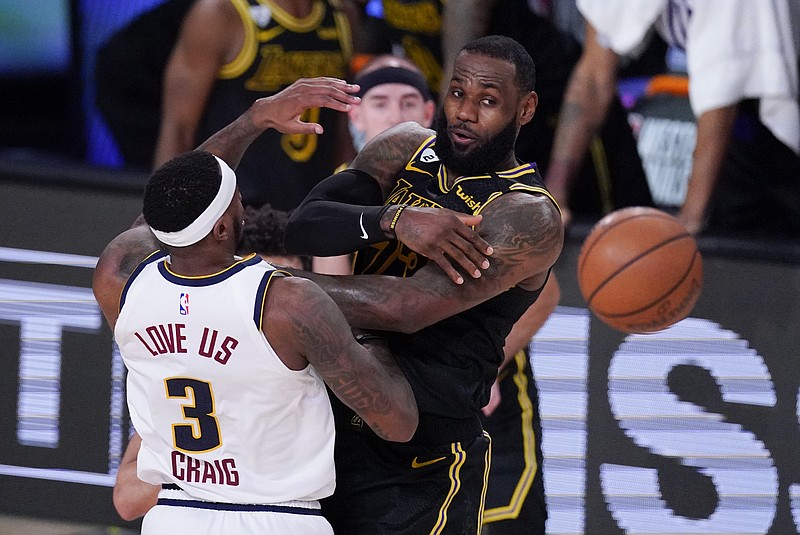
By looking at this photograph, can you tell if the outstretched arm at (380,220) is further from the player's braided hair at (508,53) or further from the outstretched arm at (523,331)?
the outstretched arm at (523,331)

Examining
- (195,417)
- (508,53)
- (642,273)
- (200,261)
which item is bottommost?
(642,273)

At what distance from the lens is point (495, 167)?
3.56 m

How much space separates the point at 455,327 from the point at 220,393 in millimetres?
731

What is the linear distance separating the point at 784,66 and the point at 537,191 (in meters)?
2.66

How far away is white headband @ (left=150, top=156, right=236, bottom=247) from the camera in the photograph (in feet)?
9.89

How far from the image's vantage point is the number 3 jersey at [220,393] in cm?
304

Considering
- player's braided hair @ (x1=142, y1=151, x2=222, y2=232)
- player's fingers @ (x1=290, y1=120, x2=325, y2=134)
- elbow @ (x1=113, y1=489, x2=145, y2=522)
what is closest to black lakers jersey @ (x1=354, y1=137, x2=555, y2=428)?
player's fingers @ (x1=290, y1=120, x2=325, y2=134)

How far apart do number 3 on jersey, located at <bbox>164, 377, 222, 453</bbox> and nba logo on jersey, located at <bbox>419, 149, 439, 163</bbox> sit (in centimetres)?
99

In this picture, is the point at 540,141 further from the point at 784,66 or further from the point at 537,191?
the point at 537,191

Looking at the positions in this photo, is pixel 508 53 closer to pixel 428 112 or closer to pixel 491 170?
pixel 491 170

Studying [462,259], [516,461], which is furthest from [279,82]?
[462,259]

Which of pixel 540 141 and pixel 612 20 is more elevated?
pixel 612 20

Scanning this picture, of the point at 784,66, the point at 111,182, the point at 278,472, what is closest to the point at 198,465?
the point at 278,472

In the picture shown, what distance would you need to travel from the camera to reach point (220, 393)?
10.2 feet
